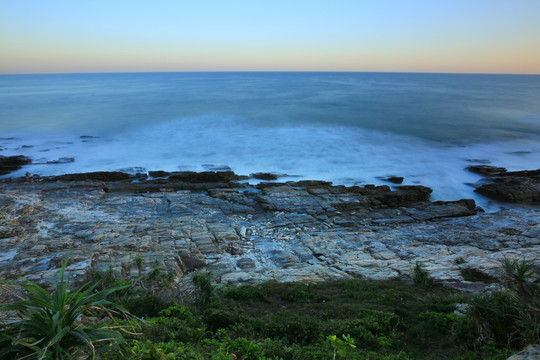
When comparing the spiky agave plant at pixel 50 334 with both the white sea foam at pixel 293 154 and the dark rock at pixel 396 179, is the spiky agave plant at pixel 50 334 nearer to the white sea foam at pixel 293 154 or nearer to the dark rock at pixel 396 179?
the white sea foam at pixel 293 154

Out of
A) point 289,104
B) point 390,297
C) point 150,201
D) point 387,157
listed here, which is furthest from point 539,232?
point 289,104

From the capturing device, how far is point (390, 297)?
7797 millimetres

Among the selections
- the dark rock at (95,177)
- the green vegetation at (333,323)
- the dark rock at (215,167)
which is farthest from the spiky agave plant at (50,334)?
the dark rock at (215,167)

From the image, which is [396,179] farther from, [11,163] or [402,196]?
[11,163]

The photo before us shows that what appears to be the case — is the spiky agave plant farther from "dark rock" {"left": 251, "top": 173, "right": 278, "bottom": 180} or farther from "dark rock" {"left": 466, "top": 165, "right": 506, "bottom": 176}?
"dark rock" {"left": 466, "top": 165, "right": 506, "bottom": 176}

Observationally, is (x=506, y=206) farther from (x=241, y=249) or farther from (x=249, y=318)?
(x=249, y=318)

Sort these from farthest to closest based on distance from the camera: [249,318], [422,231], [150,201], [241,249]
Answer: [150,201], [422,231], [241,249], [249,318]

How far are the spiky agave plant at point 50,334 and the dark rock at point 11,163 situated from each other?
24322 mm

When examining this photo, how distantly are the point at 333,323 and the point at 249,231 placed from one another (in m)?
8.20

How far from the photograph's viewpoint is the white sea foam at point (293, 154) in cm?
2338

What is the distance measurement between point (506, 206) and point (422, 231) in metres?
7.45

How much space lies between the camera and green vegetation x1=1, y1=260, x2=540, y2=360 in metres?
4.64

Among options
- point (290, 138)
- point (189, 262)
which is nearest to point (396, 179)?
point (290, 138)

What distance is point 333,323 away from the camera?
20.6ft
